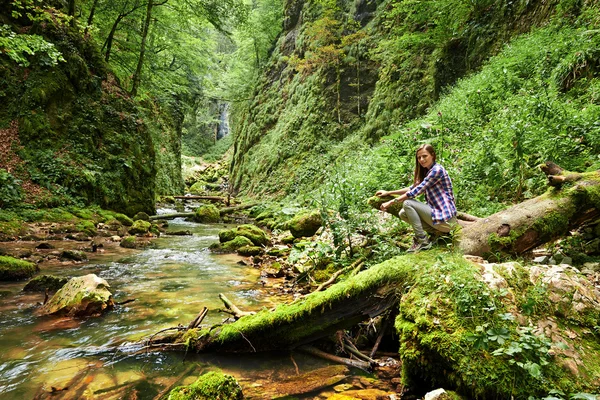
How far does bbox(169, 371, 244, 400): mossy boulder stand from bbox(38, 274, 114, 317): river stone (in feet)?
9.33

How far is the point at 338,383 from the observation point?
3061 millimetres

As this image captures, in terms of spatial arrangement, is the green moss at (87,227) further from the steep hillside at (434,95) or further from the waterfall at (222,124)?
the waterfall at (222,124)

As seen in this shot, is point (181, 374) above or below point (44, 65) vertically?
below

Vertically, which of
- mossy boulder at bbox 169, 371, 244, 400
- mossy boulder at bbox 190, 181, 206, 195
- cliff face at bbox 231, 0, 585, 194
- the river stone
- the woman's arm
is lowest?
mossy boulder at bbox 169, 371, 244, 400

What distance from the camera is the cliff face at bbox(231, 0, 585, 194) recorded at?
11.1m

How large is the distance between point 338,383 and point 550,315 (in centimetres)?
184

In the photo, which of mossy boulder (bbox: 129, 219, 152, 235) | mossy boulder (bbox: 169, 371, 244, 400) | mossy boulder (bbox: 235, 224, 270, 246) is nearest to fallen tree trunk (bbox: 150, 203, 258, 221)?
mossy boulder (bbox: 129, 219, 152, 235)

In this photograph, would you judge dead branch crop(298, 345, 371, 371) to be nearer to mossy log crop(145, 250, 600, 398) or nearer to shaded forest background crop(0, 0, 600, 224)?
mossy log crop(145, 250, 600, 398)

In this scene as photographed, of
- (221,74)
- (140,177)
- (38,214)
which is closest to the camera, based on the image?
(38,214)

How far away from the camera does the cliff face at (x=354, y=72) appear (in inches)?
439

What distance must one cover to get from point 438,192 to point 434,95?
10.0 metres

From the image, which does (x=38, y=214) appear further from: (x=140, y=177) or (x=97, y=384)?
(x=97, y=384)

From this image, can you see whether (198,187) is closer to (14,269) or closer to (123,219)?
(123,219)

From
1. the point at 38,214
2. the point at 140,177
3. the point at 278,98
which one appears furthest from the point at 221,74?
the point at 38,214
